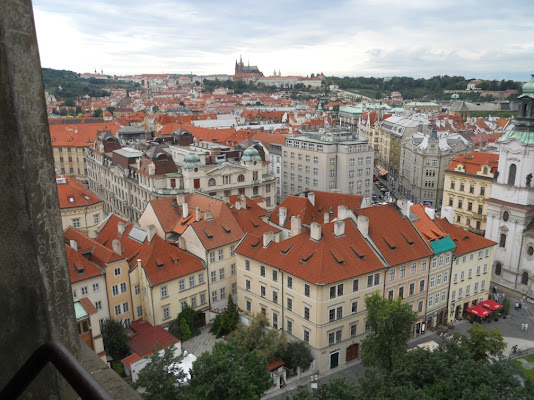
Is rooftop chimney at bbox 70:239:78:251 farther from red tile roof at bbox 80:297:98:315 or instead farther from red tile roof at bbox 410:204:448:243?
red tile roof at bbox 410:204:448:243

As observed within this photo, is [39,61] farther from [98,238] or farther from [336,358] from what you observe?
[98,238]

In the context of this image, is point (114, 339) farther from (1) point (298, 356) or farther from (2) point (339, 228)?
A: (2) point (339, 228)

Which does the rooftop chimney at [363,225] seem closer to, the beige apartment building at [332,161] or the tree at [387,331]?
the tree at [387,331]

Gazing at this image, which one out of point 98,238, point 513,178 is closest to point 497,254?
point 513,178

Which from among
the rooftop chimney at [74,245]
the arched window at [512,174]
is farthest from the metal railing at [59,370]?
the arched window at [512,174]

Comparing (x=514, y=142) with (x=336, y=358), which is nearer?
(x=336, y=358)

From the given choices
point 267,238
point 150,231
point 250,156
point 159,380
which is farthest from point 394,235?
point 250,156
